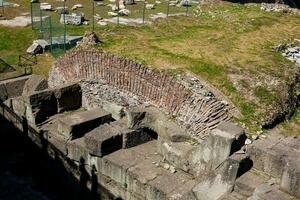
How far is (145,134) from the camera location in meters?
9.13

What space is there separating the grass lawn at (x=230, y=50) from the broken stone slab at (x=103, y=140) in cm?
175

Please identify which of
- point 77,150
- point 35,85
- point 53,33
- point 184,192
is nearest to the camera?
point 184,192

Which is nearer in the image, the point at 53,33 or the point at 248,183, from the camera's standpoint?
the point at 248,183

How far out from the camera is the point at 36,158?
10367 millimetres

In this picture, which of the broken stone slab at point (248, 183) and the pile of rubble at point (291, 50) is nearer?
the broken stone slab at point (248, 183)

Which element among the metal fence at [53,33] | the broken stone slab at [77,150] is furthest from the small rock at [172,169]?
the metal fence at [53,33]

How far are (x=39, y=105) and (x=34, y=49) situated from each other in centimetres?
730

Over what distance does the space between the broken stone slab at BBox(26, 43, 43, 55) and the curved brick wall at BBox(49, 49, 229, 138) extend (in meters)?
5.68

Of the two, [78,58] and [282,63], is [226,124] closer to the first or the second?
[282,63]

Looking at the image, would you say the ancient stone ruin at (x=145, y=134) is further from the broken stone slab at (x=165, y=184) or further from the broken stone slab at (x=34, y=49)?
the broken stone slab at (x=34, y=49)

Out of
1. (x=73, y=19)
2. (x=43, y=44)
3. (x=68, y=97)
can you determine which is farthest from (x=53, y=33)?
(x=68, y=97)

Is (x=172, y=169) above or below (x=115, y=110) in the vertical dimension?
below

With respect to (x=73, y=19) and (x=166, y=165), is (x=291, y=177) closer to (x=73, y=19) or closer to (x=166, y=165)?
(x=166, y=165)

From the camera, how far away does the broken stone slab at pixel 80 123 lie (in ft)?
30.0
